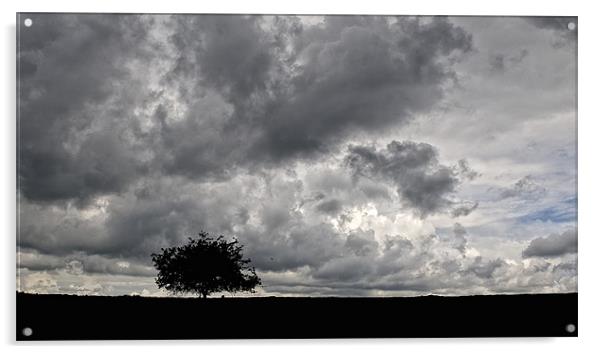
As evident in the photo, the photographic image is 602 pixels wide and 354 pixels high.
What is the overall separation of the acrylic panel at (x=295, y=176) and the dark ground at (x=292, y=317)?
0.02 m

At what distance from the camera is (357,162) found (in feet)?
23.4

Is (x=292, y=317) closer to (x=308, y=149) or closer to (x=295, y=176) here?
(x=295, y=176)

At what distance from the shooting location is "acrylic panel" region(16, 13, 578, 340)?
6918mm

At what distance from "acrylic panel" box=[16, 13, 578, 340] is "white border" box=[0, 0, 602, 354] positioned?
3.8 inches

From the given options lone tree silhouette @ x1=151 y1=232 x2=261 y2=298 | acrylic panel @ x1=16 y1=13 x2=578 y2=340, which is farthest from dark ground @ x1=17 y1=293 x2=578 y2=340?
lone tree silhouette @ x1=151 y1=232 x2=261 y2=298

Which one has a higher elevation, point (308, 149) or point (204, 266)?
point (308, 149)

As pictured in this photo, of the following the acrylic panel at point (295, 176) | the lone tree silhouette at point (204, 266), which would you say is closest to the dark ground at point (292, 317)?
the acrylic panel at point (295, 176)

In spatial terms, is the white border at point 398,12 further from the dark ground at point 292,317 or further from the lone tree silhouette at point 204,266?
the lone tree silhouette at point 204,266

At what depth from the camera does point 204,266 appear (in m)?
6.95

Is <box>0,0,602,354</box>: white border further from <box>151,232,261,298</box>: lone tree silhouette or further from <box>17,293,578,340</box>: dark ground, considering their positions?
<box>151,232,261,298</box>: lone tree silhouette

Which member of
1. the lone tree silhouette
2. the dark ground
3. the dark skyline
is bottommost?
the dark ground

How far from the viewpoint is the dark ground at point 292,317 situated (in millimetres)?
6895

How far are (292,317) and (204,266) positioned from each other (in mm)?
873

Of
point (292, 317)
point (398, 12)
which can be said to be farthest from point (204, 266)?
point (398, 12)
